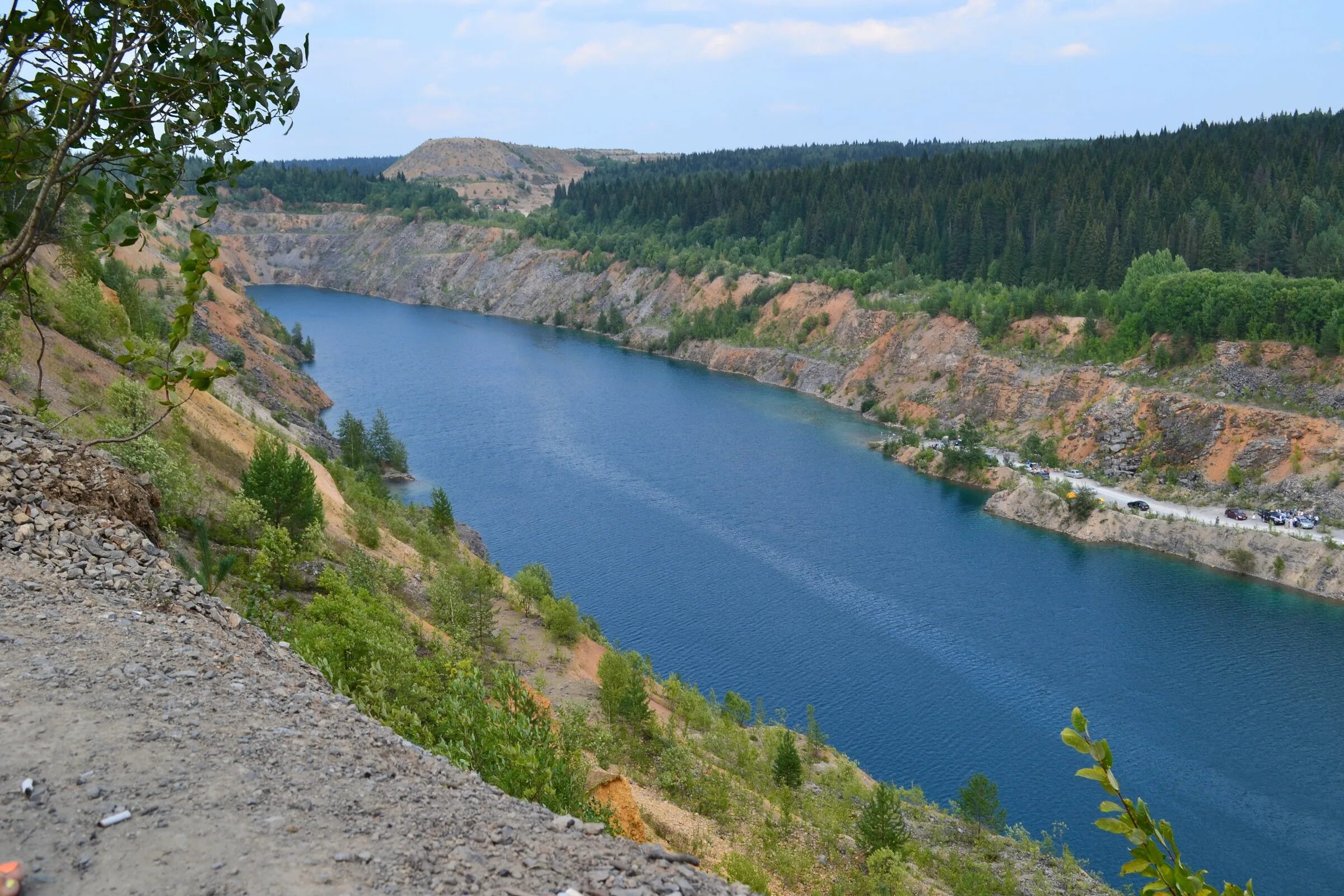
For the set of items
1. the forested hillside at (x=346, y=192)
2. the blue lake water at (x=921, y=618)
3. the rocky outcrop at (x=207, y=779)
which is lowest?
the blue lake water at (x=921, y=618)

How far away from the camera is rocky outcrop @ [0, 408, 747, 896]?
7418mm

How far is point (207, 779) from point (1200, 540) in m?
57.0

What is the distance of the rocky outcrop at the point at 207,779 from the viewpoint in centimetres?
742

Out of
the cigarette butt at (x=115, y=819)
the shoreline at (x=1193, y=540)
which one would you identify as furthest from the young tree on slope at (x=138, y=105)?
the shoreline at (x=1193, y=540)

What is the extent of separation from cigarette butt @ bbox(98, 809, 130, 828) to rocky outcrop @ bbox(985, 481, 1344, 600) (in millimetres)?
56302

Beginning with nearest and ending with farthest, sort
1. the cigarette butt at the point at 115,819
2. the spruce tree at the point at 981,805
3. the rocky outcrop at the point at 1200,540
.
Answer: the cigarette butt at the point at 115,819 < the spruce tree at the point at 981,805 < the rocky outcrop at the point at 1200,540

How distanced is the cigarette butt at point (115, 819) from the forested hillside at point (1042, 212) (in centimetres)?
8231

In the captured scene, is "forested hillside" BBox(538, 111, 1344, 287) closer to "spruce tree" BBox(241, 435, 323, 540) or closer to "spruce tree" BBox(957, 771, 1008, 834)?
"spruce tree" BBox(957, 771, 1008, 834)

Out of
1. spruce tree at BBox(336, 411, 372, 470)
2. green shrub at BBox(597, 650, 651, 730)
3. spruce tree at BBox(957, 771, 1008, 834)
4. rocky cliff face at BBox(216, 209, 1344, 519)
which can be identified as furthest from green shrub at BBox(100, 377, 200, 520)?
rocky cliff face at BBox(216, 209, 1344, 519)

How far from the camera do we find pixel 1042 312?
3169 inches

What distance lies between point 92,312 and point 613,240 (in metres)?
103

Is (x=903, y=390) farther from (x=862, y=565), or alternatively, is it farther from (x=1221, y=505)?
(x=862, y=565)

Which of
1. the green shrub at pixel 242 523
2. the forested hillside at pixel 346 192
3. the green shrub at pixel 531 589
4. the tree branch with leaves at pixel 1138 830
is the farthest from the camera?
the forested hillside at pixel 346 192

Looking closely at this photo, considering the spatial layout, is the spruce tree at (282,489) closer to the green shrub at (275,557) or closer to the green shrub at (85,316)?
the green shrub at (275,557)
